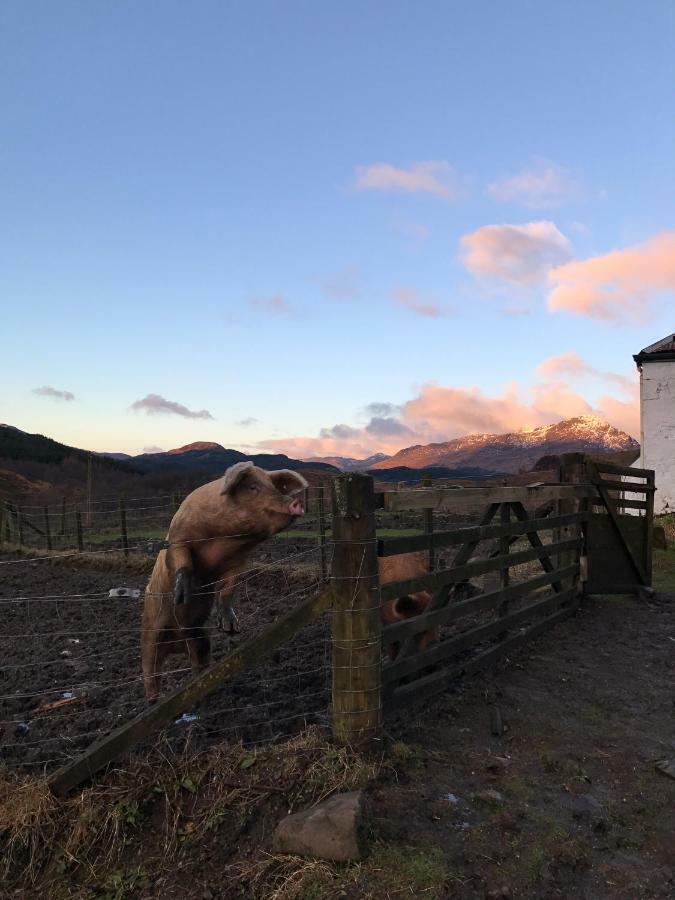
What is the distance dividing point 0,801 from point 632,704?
4.81 meters

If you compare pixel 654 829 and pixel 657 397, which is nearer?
pixel 654 829

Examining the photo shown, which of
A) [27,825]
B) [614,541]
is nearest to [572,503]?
[614,541]

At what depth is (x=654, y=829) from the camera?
352cm

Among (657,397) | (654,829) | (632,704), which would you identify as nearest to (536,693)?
(632,704)

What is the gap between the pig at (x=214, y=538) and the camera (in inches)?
153

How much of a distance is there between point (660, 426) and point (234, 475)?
1845 cm

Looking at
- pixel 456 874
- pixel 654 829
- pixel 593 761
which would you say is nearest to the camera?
pixel 456 874

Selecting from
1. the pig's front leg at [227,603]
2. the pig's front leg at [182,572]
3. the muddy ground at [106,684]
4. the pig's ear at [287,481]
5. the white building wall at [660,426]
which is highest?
the white building wall at [660,426]

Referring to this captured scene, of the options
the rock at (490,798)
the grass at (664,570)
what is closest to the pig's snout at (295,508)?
the rock at (490,798)

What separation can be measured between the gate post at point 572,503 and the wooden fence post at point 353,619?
5.29 metres

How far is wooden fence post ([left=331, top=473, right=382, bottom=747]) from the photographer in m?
3.87

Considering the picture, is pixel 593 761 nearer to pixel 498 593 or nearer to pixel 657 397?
pixel 498 593

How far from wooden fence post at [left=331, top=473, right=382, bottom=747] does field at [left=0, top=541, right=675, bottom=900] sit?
215mm

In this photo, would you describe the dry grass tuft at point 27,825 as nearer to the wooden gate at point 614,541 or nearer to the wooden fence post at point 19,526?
the wooden gate at point 614,541
